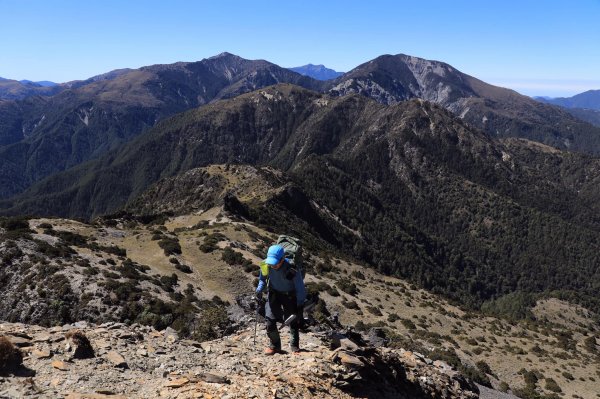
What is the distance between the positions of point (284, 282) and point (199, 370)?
3.76m

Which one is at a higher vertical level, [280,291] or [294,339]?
[280,291]

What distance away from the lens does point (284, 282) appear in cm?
1371

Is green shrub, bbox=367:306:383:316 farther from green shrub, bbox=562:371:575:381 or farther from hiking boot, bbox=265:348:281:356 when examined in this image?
hiking boot, bbox=265:348:281:356

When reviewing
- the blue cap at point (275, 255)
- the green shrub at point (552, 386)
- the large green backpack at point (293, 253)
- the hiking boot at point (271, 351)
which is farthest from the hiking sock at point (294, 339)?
→ the green shrub at point (552, 386)

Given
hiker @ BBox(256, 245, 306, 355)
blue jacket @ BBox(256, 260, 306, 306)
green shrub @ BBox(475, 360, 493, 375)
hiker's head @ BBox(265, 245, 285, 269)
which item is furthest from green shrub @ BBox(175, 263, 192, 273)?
hiker's head @ BBox(265, 245, 285, 269)

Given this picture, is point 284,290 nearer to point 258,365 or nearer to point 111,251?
point 258,365

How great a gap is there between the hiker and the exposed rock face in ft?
2.53

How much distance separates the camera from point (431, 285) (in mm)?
161250

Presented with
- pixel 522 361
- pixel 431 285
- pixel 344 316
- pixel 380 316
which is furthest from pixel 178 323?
pixel 431 285

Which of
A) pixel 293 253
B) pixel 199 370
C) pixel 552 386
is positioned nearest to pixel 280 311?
pixel 293 253

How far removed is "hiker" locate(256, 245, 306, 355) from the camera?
13.5m

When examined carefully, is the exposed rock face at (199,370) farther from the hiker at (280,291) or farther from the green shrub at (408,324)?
the green shrub at (408,324)

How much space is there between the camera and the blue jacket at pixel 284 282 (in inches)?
535

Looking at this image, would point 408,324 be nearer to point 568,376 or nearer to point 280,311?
point 568,376
